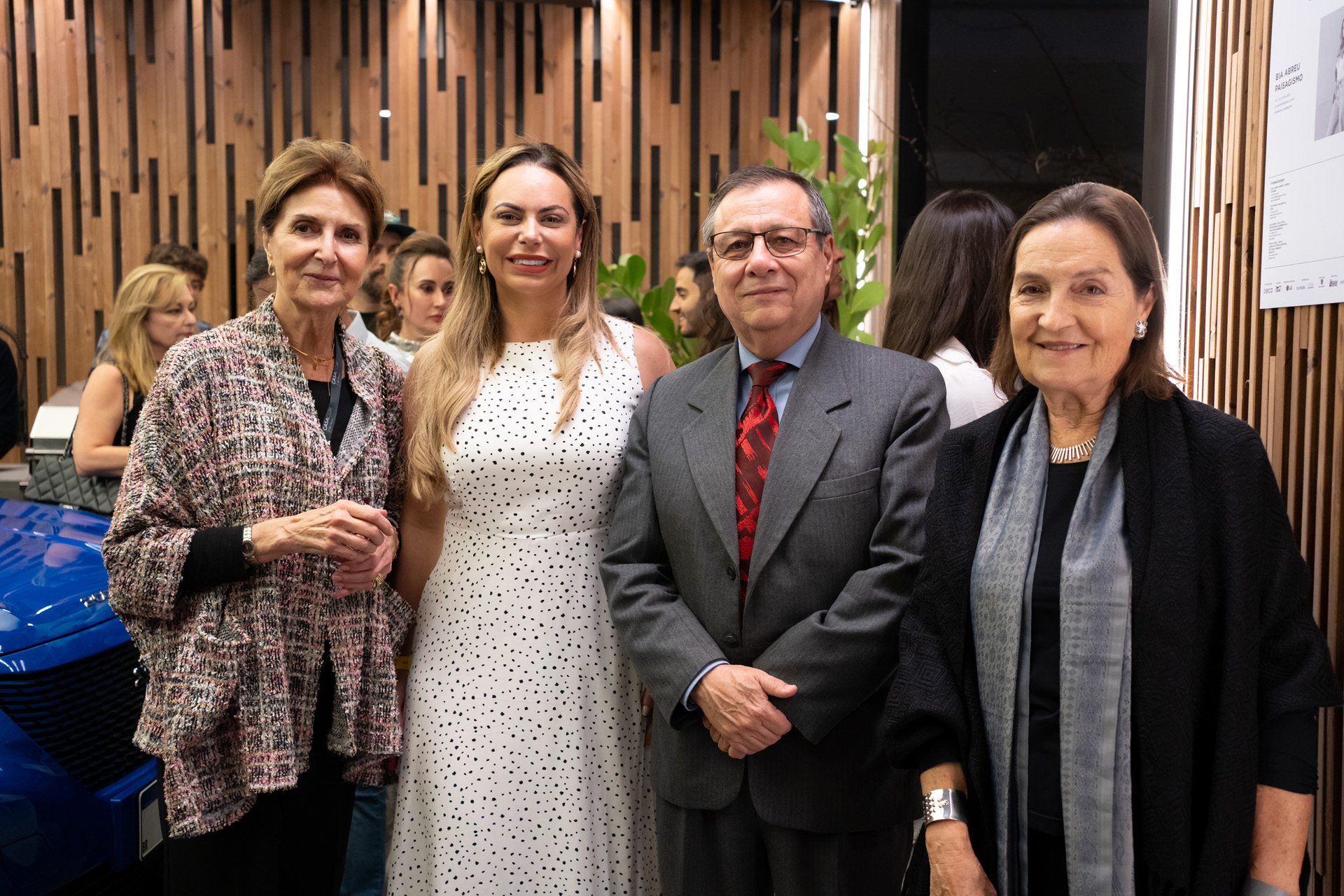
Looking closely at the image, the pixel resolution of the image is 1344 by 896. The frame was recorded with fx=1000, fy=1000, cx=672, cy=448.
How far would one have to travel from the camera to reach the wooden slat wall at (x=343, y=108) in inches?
250

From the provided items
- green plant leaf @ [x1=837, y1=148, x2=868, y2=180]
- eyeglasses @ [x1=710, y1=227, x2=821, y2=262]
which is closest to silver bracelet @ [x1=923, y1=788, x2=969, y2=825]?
eyeglasses @ [x1=710, y1=227, x2=821, y2=262]

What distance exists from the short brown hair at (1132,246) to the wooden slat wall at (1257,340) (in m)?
0.43

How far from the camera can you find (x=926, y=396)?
1681mm

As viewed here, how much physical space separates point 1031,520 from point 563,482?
862mm

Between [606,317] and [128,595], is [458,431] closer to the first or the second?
[606,317]

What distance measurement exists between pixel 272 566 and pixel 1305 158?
1.85 metres

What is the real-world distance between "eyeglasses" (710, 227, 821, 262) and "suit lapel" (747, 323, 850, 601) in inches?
8.2

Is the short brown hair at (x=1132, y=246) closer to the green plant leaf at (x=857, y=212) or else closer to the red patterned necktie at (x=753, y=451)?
the red patterned necktie at (x=753, y=451)

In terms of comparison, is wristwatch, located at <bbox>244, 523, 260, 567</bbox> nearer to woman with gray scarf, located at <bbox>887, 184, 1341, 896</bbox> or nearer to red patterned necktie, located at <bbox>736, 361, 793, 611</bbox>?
red patterned necktie, located at <bbox>736, 361, 793, 611</bbox>

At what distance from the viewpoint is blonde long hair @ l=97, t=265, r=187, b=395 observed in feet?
10.7

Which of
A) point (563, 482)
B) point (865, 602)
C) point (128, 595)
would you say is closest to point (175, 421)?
point (128, 595)

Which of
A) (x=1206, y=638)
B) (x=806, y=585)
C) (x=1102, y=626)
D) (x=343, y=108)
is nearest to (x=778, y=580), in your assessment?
(x=806, y=585)

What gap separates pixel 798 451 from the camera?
163cm

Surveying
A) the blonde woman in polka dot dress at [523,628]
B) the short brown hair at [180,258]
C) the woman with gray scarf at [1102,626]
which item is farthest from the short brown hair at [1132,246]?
the short brown hair at [180,258]
